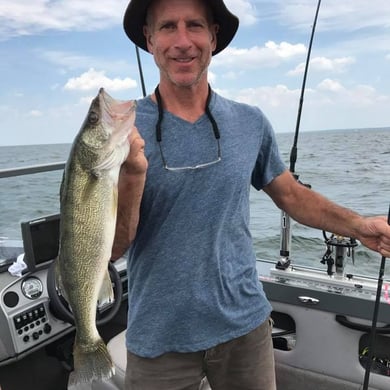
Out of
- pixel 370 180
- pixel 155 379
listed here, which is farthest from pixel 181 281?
pixel 370 180

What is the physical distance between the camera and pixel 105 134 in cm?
131

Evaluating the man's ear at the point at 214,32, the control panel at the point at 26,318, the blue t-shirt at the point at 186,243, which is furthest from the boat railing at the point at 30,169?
the man's ear at the point at 214,32

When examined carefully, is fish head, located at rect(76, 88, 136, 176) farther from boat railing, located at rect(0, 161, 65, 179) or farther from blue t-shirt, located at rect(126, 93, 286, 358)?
boat railing, located at rect(0, 161, 65, 179)

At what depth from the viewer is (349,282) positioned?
9.03ft

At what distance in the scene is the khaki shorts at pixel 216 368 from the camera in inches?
64.6

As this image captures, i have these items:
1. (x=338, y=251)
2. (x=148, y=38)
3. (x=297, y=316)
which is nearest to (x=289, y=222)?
(x=338, y=251)

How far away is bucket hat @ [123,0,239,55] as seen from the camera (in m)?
1.72

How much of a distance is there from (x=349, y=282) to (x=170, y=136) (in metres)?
1.67

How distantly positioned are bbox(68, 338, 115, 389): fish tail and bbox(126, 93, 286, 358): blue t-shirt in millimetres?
127

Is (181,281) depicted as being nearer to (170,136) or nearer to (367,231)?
(170,136)

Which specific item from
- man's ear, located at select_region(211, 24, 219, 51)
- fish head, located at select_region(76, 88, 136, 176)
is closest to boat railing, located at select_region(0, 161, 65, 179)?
man's ear, located at select_region(211, 24, 219, 51)

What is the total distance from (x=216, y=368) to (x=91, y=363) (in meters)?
0.47

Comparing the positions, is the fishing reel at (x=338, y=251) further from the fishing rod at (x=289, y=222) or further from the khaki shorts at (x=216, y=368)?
the khaki shorts at (x=216, y=368)

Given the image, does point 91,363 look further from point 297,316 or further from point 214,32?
point 297,316
